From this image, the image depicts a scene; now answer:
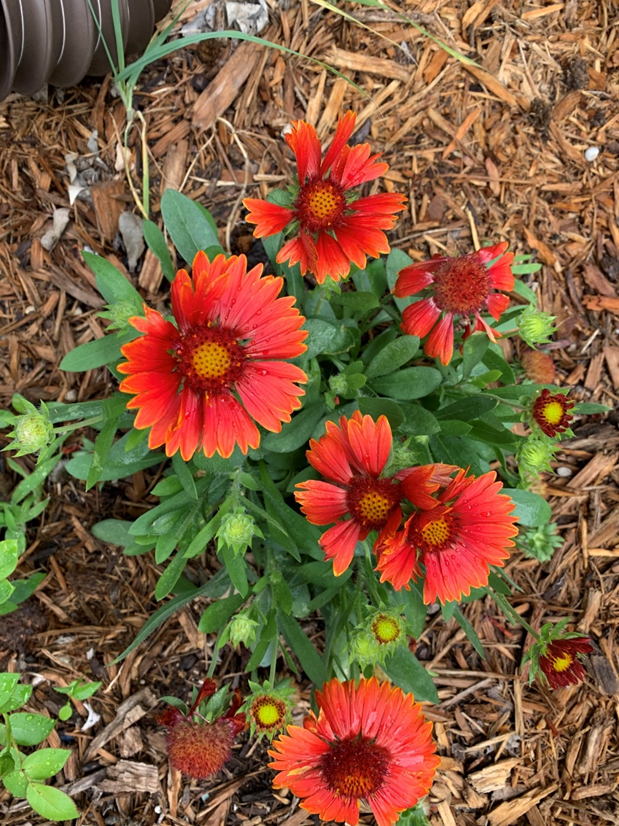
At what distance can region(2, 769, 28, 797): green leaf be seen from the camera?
5.17 feet

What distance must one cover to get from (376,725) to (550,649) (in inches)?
19.6

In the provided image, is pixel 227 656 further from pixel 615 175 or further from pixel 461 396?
pixel 615 175

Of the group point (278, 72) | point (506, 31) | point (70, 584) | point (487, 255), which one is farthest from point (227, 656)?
point (506, 31)

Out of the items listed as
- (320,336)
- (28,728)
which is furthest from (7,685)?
(320,336)

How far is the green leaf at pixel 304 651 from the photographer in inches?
77.5

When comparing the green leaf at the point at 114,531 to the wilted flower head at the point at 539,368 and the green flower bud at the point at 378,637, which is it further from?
the wilted flower head at the point at 539,368

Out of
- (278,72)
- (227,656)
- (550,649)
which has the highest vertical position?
(278,72)

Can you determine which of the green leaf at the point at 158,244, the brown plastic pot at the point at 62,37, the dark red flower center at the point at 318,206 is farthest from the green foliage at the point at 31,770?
the brown plastic pot at the point at 62,37

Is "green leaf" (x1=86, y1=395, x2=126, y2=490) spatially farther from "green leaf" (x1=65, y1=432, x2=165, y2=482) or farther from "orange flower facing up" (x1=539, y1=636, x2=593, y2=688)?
"orange flower facing up" (x1=539, y1=636, x2=593, y2=688)

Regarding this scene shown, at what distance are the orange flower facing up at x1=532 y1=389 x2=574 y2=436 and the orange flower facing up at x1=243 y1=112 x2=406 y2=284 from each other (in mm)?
566

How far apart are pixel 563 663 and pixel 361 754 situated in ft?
1.86

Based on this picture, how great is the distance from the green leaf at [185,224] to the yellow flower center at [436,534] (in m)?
1.03

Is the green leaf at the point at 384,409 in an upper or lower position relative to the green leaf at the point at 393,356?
lower

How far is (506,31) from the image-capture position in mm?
2445
